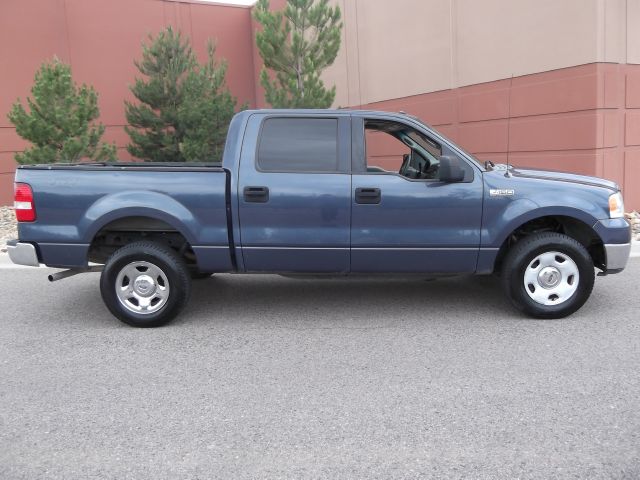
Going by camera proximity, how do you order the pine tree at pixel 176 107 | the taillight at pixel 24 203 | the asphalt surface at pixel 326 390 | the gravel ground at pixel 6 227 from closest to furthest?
the asphalt surface at pixel 326 390
the taillight at pixel 24 203
the gravel ground at pixel 6 227
the pine tree at pixel 176 107

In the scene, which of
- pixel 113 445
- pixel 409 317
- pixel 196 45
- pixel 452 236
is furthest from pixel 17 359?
pixel 196 45

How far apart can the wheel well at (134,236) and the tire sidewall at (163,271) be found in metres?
0.24

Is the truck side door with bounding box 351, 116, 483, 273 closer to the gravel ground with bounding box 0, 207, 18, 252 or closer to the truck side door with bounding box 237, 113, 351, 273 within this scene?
the truck side door with bounding box 237, 113, 351, 273

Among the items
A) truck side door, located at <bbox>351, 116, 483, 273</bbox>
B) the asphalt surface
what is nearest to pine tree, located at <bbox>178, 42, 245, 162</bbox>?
the asphalt surface

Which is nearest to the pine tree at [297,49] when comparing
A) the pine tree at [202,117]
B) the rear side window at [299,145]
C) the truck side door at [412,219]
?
the pine tree at [202,117]

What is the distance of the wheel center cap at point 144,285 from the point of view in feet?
16.5

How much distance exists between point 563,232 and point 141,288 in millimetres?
3923

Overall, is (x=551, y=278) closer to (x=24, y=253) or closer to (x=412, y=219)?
(x=412, y=219)

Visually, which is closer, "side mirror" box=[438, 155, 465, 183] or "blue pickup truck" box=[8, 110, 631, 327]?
"side mirror" box=[438, 155, 465, 183]

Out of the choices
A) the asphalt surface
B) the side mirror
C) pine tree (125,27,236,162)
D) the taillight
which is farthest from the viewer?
pine tree (125,27,236,162)

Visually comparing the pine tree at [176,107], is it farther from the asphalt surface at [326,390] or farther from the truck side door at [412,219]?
the truck side door at [412,219]

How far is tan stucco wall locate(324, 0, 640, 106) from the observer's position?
9.38 meters

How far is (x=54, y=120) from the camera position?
1078 centimetres

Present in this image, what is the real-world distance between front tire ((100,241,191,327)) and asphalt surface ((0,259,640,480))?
0.49ft
